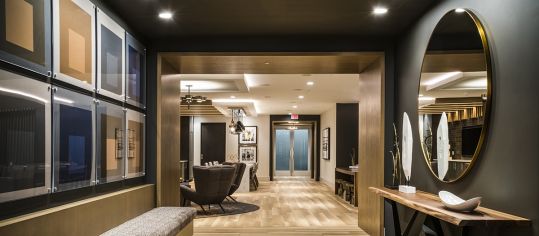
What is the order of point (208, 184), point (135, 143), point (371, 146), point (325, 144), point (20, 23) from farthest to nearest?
point (325, 144) < point (208, 184) < point (371, 146) < point (135, 143) < point (20, 23)

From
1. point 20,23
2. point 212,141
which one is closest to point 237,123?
point 212,141

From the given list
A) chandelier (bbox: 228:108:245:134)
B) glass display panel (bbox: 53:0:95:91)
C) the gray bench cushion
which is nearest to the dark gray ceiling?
glass display panel (bbox: 53:0:95:91)

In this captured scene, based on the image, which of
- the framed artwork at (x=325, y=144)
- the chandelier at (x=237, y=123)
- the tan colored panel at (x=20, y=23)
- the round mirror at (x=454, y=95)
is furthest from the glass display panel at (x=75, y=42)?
the framed artwork at (x=325, y=144)

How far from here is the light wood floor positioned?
611 centimetres

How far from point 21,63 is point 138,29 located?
7.71ft

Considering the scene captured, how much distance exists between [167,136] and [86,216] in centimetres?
230

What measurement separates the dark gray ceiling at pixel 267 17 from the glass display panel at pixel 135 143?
96 cm

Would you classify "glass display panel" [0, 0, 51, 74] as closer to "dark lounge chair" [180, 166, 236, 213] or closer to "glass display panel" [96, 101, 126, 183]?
"glass display panel" [96, 101, 126, 183]

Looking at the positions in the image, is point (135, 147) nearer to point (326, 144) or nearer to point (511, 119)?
point (511, 119)

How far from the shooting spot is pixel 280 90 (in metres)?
10.3

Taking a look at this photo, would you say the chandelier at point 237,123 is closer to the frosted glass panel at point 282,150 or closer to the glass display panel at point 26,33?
the frosted glass panel at point 282,150

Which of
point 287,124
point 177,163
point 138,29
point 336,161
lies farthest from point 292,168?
point 138,29

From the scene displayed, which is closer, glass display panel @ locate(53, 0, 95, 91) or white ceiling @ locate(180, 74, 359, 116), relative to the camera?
glass display panel @ locate(53, 0, 95, 91)

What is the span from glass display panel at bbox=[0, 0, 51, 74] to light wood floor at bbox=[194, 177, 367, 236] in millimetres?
3786
